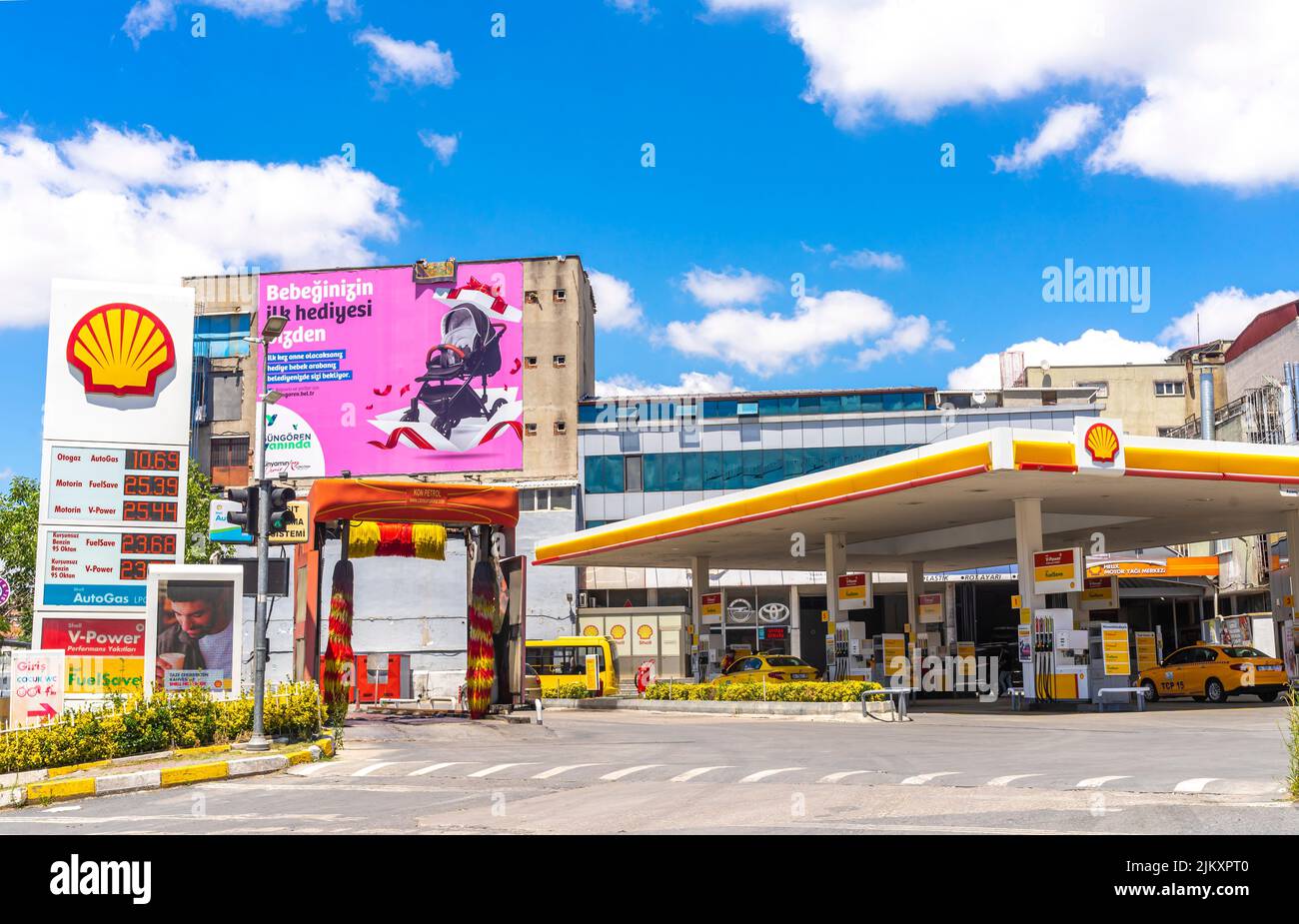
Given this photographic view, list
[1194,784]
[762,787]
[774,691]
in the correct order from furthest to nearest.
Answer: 1. [774,691]
2. [762,787]
3. [1194,784]

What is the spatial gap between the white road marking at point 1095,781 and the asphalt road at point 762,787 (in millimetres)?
41

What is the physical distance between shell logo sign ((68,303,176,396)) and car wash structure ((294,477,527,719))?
16.9ft

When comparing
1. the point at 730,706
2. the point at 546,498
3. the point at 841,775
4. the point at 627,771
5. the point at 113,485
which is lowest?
the point at 730,706

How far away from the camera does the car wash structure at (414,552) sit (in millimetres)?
24750

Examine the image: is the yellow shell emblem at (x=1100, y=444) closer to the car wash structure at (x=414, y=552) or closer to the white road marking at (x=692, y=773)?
the white road marking at (x=692, y=773)

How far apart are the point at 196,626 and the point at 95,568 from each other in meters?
5.54

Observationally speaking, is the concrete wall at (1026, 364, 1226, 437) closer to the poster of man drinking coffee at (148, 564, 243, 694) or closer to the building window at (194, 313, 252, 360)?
the building window at (194, 313, 252, 360)

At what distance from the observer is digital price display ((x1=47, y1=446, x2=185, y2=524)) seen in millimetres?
25734

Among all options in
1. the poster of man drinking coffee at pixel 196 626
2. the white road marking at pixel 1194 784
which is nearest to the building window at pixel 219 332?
the poster of man drinking coffee at pixel 196 626

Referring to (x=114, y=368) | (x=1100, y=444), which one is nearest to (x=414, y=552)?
(x=114, y=368)

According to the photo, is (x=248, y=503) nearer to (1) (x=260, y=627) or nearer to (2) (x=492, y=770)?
(1) (x=260, y=627)

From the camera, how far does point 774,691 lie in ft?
101
